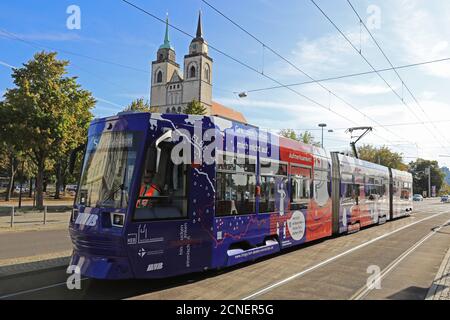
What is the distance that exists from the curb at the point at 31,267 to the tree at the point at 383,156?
7382 centimetres

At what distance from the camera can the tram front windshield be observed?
6.36 metres

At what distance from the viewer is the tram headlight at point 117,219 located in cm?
613

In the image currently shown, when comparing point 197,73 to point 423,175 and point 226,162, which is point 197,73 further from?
point 226,162

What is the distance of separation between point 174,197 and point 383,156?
258ft

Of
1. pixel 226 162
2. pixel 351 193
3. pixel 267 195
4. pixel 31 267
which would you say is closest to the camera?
pixel 226 162

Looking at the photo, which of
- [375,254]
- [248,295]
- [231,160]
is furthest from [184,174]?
[375,254]

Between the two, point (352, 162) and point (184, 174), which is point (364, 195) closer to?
point (352, 162)

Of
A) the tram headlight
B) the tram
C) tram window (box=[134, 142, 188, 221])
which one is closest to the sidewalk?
the tram

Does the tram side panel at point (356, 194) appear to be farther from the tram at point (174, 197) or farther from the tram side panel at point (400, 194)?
the tram at point (174, 197)

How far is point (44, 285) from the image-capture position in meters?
6.90

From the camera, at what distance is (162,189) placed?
6.62 meters

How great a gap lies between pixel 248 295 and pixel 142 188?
8.10 feet

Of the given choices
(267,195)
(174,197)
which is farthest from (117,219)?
(267,195)

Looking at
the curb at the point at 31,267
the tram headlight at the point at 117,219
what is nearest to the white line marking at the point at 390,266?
the tram headlight at the point at 117,219
